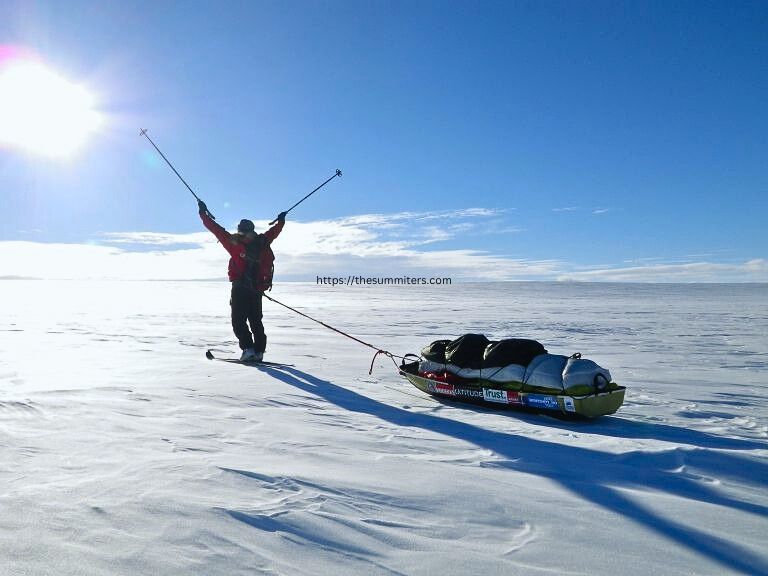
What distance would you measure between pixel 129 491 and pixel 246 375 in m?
3.92

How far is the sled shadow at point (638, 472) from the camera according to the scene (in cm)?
225

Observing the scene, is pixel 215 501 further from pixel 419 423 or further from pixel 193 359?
pixel 193 359

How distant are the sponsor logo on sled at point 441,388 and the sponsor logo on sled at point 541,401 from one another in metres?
0.81

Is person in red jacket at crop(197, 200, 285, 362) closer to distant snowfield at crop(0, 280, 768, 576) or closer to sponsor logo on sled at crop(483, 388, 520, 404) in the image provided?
distant snowfield at crop(0, 280, 768, 576)

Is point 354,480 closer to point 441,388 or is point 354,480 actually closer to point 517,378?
point 517,378

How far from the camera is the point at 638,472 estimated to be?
3.23 meters

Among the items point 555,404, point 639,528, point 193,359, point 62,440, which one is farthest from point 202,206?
point 639,528

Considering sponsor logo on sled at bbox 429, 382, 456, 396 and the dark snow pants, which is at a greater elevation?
the dark snow pants

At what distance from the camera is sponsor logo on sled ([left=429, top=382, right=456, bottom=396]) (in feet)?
17.8

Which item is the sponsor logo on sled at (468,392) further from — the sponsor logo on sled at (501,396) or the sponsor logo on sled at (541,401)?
the sponsor logo on sled at (541,401)

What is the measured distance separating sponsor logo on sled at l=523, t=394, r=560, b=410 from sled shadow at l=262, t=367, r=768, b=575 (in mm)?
210

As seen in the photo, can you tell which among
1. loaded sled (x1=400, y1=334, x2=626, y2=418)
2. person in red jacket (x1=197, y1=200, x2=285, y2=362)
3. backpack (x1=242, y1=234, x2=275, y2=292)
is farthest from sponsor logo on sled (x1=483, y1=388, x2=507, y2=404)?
backpack (x1=242, y1=234, x2=275, y2=292)

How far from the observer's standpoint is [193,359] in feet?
25.2

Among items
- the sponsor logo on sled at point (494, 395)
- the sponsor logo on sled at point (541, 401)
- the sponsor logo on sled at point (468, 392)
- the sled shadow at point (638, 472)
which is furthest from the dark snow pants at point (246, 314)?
the sponsor logo on sled at point (541, 401)
